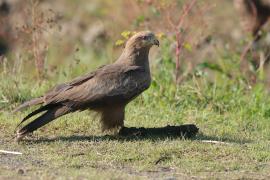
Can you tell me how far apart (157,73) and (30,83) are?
1926mm

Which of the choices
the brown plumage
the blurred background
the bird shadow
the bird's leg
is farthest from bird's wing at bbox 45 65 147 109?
the brown plumage

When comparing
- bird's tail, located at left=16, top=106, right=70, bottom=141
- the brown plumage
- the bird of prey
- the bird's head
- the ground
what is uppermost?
the brown plumage

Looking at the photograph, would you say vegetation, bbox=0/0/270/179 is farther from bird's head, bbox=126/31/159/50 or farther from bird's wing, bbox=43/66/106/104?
bird's head, bbox=126/31/159/50

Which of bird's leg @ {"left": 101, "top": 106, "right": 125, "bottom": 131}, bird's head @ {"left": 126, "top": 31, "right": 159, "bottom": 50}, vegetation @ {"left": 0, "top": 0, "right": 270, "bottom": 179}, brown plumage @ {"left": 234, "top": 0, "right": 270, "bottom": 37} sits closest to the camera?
vegetation @ {"left": 0, "top": 0, "right": 270, "bottom": 179}

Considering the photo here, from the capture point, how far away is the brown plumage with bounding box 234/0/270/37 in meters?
12.2

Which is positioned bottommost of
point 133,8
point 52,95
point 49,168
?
point 49,168

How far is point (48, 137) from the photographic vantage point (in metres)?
7.66

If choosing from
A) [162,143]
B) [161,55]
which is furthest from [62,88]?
[161,55]

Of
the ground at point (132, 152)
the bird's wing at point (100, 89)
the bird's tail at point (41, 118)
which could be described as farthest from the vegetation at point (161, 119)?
the bird's wing at point (100, 89)

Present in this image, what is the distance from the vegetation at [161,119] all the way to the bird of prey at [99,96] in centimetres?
24

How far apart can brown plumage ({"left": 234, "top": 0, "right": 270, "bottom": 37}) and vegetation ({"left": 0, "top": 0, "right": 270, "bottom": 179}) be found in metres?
0.50

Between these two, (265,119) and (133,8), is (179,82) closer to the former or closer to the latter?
(265,119)

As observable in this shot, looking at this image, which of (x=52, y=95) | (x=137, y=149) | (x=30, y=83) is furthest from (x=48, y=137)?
(x=30, y=83)

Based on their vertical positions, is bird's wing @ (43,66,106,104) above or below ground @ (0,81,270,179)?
above
